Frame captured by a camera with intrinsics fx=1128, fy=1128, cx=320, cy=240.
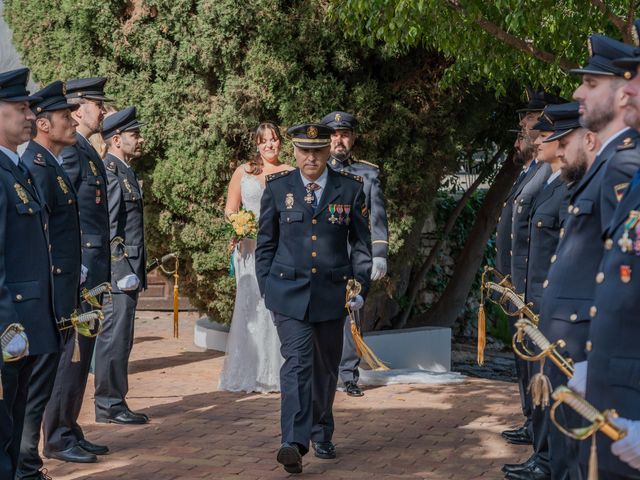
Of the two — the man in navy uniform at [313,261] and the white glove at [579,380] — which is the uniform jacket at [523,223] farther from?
the white glove at [579,380]

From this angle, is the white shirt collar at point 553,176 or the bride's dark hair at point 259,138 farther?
the bride's dark hair at point 259,138

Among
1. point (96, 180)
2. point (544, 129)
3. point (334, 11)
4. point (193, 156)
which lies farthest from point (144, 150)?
point (544, 129)

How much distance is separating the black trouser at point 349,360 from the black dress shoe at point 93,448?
290 centimetres

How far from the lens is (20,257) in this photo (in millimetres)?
5547

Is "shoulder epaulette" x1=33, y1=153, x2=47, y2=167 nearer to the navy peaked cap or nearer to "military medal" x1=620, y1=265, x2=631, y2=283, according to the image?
the navy peaked cap

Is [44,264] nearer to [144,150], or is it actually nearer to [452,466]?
[452,466]

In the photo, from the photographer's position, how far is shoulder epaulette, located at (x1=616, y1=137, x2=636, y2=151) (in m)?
4.21

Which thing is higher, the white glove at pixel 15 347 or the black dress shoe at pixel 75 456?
the white glove at pixel 15 347

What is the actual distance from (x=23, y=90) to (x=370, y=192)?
4365 millimetres

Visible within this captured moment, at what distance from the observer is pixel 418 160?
11.0 meters

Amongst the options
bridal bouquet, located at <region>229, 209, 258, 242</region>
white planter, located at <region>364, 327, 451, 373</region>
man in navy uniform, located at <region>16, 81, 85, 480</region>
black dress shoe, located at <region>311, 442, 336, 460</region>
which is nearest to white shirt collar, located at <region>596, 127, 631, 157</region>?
man in navy uniform, located at <region>16, 81, 85, 480</region>

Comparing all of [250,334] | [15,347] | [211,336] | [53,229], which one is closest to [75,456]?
[53,229]

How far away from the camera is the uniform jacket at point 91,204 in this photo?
739cm

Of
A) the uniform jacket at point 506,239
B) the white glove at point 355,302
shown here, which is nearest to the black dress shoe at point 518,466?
the white glove at point 355,302
